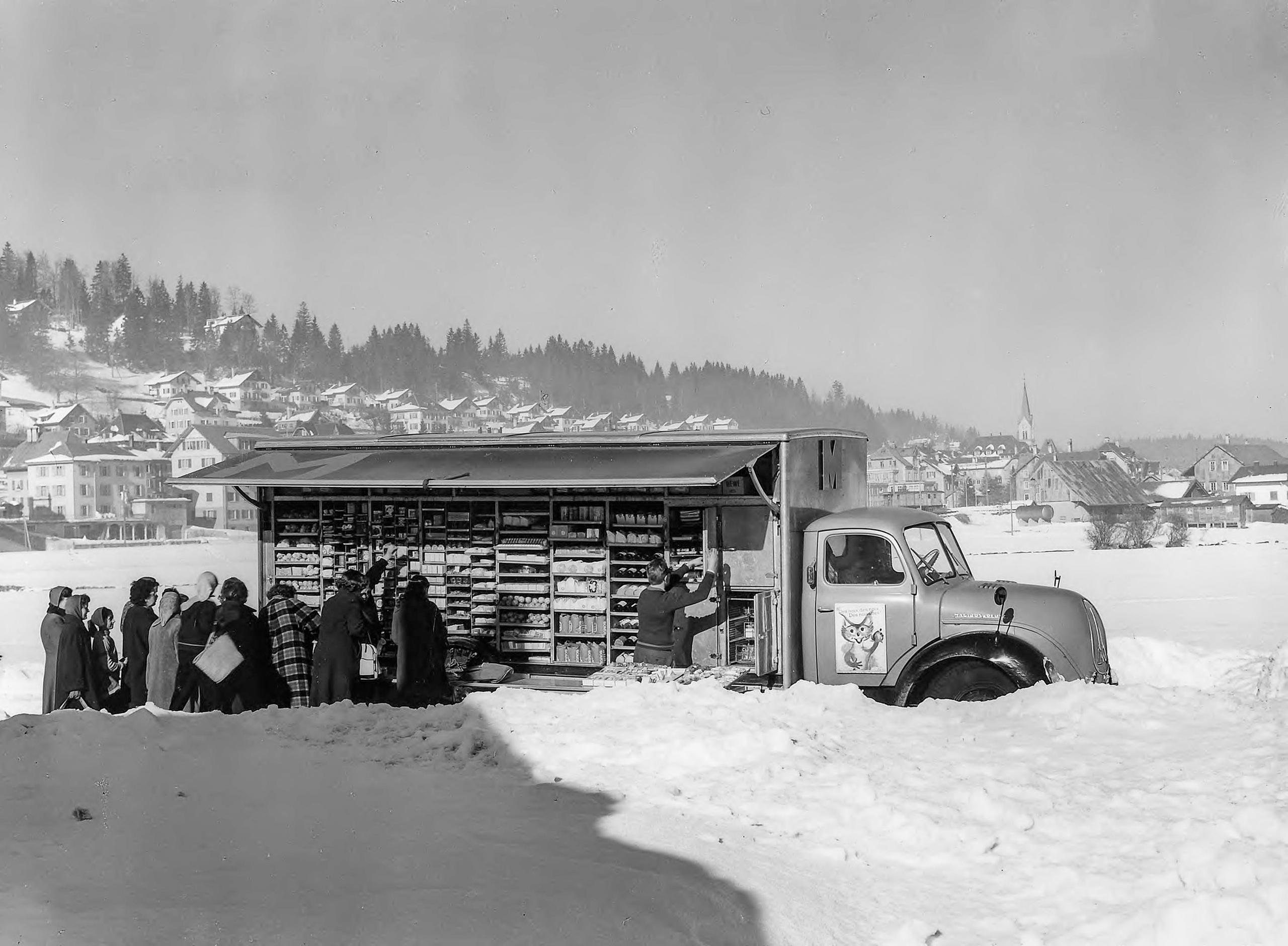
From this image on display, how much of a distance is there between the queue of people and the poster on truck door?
375 cm

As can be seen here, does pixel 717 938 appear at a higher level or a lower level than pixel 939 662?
→ lower

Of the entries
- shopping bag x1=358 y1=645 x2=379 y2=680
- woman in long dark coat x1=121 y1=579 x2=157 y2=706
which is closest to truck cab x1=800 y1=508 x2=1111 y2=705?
shopping bag x1=358 y1=645 x2=379 y2=680

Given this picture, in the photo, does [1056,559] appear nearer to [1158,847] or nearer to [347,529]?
[347,529]

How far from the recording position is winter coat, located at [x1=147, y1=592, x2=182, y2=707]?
9836 millimetres

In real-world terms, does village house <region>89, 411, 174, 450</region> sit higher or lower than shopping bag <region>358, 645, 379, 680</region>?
higher

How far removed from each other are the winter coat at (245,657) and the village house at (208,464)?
2474 inches

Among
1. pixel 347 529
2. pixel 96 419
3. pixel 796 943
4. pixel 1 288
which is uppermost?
pixel 1 288

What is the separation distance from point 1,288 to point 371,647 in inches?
6181

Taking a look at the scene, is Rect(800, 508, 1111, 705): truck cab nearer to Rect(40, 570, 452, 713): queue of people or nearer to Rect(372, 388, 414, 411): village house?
Rect(40, 570, 452, 713): queue of people

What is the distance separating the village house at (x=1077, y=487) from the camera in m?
78.1

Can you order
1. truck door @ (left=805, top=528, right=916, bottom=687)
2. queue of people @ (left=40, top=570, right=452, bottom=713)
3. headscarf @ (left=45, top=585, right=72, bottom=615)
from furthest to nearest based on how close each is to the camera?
1. headscarf @ (left=45, top=585, right=72, bottom=615)
2. truck door @ (left=805, top=528, right=916, bottom=687)
3. queue of people @ (left=40, top=570, right=452, bottom=713)

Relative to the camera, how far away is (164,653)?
9867 mm

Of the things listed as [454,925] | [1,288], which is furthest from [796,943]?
[1,288]

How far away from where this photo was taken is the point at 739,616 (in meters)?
11.5
